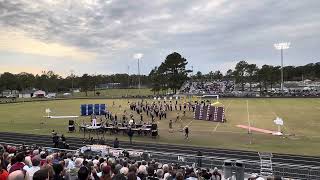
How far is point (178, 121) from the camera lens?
1992 inches

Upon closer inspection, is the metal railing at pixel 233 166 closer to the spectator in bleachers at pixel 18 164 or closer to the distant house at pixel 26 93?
the spectator in bleachers at pixel 18 164

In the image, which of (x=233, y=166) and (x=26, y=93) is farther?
(x=26, y=93)

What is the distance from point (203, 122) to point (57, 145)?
2383 centimetres

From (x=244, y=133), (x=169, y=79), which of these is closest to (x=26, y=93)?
(x=169, y=79)

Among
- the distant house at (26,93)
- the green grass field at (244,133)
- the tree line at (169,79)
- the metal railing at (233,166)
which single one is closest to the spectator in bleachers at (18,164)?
the metal railing at (233,166)

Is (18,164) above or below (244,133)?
above

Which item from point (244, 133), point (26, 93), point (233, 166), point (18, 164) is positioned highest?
point (18, 164)

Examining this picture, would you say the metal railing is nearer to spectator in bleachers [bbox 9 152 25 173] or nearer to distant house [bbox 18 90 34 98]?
spectator in bleachers [bbox 9 152 25 173]

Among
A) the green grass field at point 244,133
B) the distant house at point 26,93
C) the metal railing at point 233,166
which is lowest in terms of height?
the green grass field at point 244,133

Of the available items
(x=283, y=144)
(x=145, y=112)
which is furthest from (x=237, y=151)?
(x=145, y=112)

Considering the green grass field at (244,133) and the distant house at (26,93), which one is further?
the distant house at (26,93)

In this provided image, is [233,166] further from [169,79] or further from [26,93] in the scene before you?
[26,93]

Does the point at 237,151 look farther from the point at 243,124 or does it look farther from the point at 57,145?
the point at 243,124

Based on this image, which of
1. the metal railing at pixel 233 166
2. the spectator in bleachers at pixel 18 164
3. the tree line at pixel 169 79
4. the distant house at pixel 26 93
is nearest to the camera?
the spectator in bleachers at pixel 18 164
